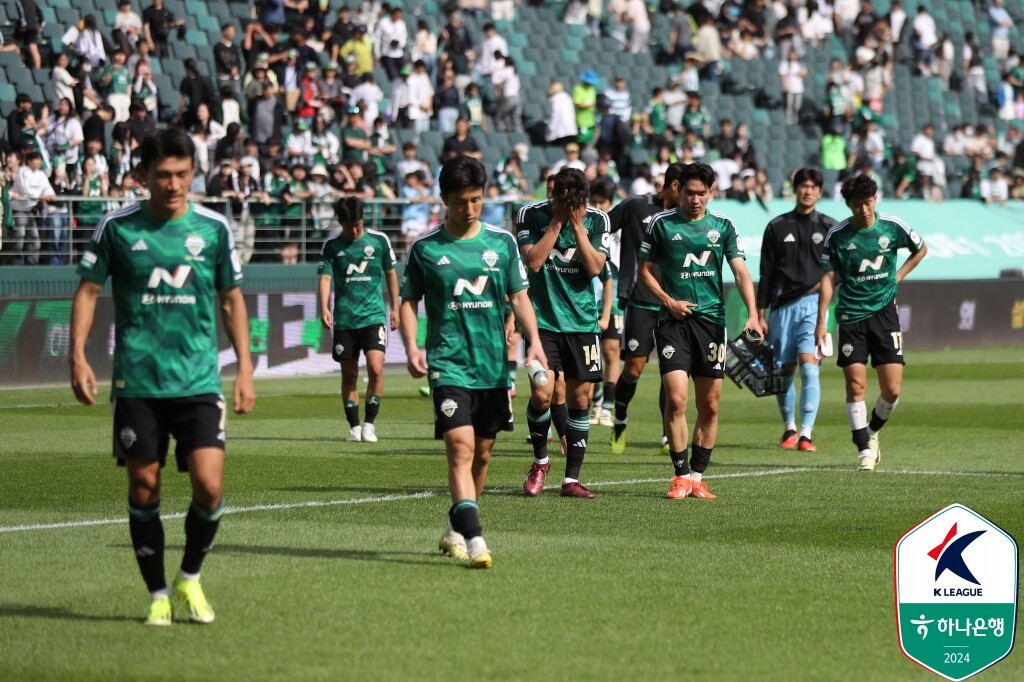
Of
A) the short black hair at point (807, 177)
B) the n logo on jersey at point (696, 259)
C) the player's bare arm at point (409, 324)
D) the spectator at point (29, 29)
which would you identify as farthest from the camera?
the spectator at point (29, 29)

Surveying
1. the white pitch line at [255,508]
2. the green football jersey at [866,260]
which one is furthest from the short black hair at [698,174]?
the white pitch line at [255,508]

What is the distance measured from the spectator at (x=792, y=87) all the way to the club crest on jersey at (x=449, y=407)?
29.1 m

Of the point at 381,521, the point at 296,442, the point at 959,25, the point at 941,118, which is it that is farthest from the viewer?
the point at 959,25

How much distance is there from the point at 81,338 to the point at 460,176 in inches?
84.3

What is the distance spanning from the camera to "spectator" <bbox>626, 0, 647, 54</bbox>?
117 feet

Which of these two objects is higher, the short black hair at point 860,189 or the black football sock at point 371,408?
the short black hair at point 860,189

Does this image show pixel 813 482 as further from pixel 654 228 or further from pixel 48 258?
pixel 48 258

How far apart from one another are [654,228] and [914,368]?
1480 cm

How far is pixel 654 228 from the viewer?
461 inches

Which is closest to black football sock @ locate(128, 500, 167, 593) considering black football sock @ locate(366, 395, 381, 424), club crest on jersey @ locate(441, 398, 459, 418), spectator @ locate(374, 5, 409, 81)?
club crest on jersey @ locate(441, 398, 459, 418)

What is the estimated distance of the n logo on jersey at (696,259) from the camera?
456 inches

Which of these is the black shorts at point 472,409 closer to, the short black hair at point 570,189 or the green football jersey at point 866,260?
the short black hair at point 570,189

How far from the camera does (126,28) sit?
25859mm

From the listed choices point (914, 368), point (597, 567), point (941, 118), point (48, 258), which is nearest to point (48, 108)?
point (48, 258)
